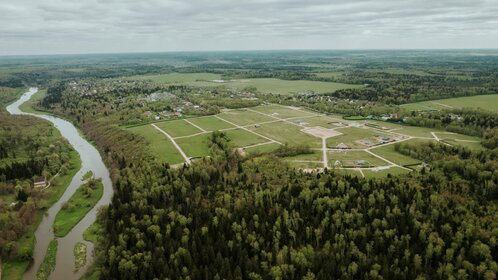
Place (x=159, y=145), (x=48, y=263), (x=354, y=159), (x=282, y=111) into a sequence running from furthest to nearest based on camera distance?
(x=282, y=111)
(x=159, y=145)
(x=354, y=159)
(x=48, y=263)

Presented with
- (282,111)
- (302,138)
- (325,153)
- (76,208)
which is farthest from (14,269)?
(282,111)

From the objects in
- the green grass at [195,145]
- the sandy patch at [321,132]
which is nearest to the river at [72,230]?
the green grass at [195,145]

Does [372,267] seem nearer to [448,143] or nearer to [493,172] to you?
[493,172]

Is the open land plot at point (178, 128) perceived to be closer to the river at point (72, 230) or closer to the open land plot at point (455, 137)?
the river at point (72, 230)

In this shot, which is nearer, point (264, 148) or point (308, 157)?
point (308, 157)

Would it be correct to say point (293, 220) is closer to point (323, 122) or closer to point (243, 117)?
point (323, 122)

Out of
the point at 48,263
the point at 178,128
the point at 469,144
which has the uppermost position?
the point at 178,128

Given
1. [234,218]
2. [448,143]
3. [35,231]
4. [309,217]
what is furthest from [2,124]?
[448,143]
